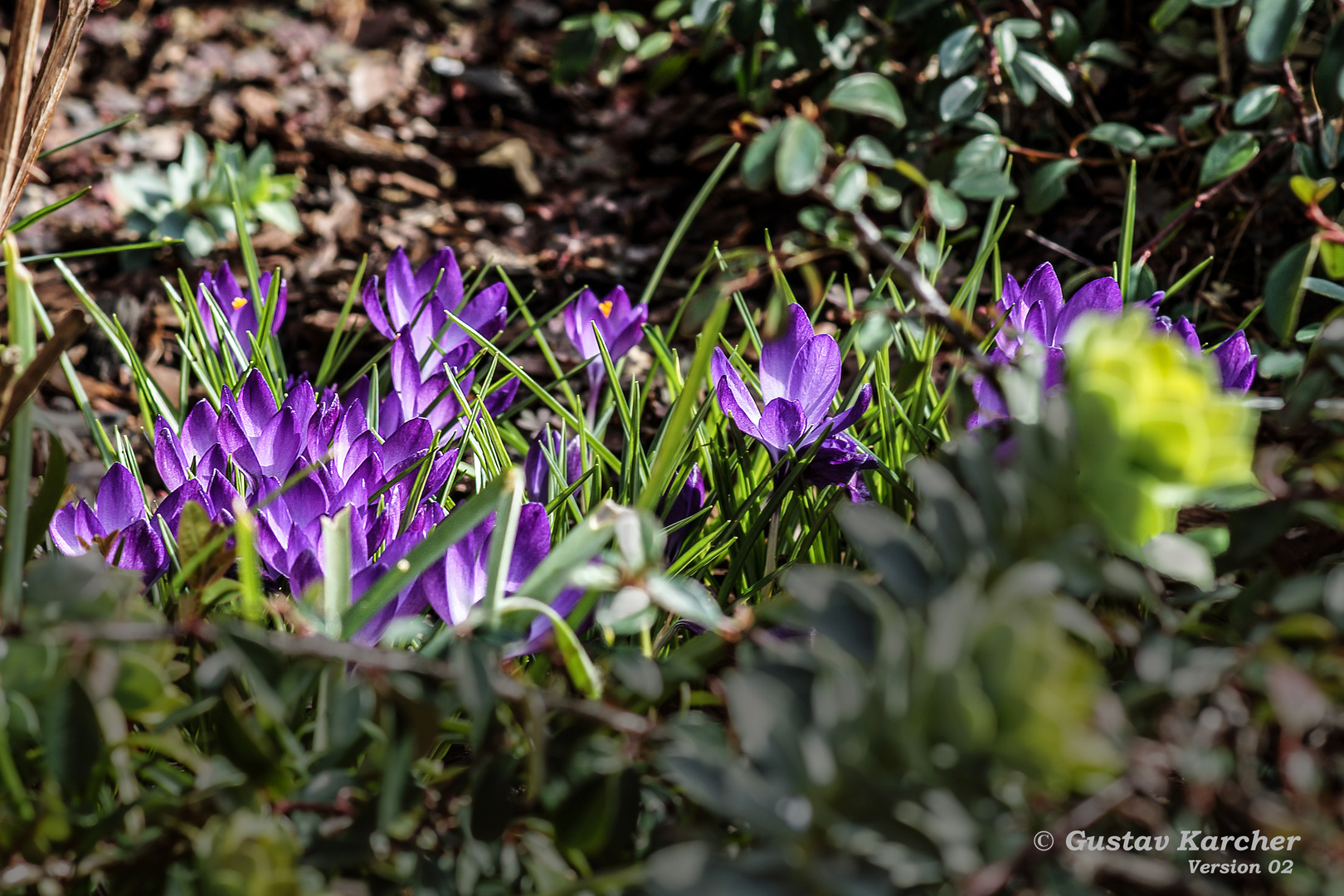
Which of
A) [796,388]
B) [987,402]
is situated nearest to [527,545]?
[796,388]

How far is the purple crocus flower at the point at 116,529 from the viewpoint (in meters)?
0.83

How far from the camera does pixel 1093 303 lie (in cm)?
90

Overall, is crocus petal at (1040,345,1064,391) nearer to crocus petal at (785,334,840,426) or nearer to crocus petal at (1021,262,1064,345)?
crocus petal at (1021,262,1064,345)

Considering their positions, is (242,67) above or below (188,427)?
above

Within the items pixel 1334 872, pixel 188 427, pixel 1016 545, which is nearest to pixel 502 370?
pixel 188 427

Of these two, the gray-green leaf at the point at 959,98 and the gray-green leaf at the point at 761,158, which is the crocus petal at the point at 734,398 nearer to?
the gray-green leaf at the point at 761,158

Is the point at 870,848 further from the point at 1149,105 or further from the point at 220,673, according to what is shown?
the point at 1149,105

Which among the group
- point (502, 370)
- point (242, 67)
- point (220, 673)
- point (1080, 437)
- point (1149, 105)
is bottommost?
point (502, 370)

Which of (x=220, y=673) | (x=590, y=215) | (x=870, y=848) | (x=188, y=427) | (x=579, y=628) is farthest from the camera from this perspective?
(x=590, y=215)

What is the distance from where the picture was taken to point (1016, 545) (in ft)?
1.77

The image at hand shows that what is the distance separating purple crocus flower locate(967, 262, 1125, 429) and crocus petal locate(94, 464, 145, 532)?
823 millimetres

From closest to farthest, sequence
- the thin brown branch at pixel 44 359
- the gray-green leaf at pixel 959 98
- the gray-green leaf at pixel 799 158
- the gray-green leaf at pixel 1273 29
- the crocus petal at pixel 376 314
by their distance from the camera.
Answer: the thin brown branch at pixel 44 359, the gray-green leaf at pixel 799 158, the gray-green leaf at pixel 1273 29, the crocus petal at pixel 376 314, the gray-green leaf at pixel 959 98

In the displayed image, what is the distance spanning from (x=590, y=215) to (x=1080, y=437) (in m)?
2.03

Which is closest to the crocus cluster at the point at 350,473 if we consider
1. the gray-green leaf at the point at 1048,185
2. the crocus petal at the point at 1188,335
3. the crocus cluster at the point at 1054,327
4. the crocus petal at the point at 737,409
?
the crocus petal at the point at 737,409
